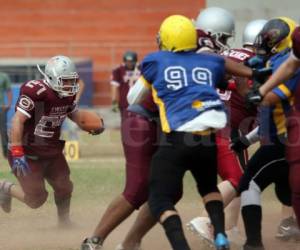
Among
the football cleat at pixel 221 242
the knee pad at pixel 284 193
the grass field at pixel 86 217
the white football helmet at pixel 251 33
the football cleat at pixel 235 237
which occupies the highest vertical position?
the white football helmet at pixel 251 33

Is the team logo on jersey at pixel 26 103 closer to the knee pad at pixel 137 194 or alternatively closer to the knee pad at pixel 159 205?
the knee pad at pixel 137 194

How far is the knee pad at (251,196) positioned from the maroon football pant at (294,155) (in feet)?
1.79

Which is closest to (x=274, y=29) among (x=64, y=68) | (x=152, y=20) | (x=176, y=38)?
(x=176, y=38)

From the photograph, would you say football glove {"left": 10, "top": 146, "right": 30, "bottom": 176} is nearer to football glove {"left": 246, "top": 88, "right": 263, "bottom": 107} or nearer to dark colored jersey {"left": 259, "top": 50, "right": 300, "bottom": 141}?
dark colored jersey {"left": 259, "top": 50, "right": 300, "bottom": 141}

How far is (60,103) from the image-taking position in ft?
22.6

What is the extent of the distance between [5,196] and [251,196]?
229cm

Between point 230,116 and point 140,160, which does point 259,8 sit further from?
point 140,160

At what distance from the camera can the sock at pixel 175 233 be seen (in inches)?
206

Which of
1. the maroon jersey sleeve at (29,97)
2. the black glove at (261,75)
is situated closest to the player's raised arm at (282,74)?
the black glove at (261,75)

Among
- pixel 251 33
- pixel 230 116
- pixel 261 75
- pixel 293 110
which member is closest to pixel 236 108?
pixel 230 116

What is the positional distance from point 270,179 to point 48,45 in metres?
12.0

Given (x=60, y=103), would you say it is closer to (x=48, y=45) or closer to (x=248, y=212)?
(x=248, y=212)

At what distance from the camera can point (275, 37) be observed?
604cm

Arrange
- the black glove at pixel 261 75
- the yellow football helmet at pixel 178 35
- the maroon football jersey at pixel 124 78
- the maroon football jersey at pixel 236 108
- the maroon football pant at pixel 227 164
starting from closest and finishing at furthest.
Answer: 1. the yellow football helmet at pixel 178 35
2. the black glove at pixel 261 75
3. the maroon football pant at pixel 227 164
4. the maroon football jersey at pixel 236 108
5. the maroon football jersey at pixel 124 78
